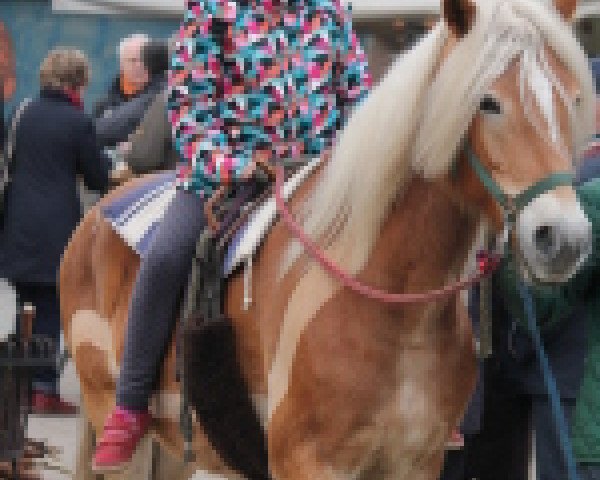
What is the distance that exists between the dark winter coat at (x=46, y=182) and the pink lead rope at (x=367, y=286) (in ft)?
16.8

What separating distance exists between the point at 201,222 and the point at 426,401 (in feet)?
4.28

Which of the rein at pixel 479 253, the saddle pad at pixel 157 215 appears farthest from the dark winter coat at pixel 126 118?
the rein at pixel 479 253

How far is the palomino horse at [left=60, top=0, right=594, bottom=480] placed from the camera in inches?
180

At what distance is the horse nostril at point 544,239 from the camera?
435cm

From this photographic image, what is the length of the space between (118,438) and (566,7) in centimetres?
257

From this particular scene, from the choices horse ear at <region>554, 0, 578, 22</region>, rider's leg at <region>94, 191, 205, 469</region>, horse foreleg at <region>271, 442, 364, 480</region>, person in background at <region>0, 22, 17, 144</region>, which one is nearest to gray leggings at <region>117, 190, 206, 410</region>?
rider's leg at <region>94, 191, 205, 469</region>

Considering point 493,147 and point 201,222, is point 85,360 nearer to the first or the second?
point 201,222

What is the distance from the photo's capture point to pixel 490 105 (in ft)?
15.1

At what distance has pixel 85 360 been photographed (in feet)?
23.7

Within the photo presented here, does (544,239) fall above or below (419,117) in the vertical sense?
below

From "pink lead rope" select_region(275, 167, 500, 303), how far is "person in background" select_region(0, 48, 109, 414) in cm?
509

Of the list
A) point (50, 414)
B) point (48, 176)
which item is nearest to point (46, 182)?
point (48, 176)

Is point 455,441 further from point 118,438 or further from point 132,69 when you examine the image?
point 132,69

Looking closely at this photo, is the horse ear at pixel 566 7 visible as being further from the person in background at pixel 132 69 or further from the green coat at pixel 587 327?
the person in background at pixel 132 69
